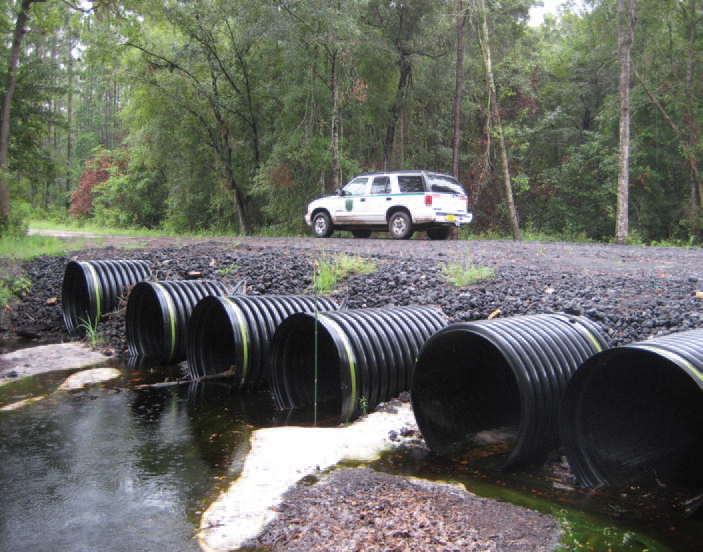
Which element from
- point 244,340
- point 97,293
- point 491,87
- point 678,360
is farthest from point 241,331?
point 491,87

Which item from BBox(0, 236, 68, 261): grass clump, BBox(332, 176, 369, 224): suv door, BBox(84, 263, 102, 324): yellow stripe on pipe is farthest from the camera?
BBox(332, 176, 369, 224): suv door

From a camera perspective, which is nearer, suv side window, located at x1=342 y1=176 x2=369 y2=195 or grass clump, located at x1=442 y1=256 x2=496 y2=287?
grass clump, located at x1=442 y1=256 x2=496 y2=287

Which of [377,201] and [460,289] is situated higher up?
[377,201]

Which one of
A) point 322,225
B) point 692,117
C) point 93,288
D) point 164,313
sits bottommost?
point 164,313

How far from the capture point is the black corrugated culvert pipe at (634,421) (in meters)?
3.98

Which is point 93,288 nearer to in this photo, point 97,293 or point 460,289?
point 97,293

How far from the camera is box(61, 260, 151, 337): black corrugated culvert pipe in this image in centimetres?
948

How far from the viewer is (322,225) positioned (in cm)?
1839

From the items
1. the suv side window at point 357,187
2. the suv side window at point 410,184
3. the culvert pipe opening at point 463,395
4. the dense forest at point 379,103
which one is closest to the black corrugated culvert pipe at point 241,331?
the culvert pipe opening at point 463,395

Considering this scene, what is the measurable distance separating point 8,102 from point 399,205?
11.2 metres

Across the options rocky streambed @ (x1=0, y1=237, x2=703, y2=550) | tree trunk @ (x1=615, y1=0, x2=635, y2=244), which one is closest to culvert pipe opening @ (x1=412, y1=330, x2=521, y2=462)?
rocky streambed @ (x1=0, y1=237, x2=703, y2=550)

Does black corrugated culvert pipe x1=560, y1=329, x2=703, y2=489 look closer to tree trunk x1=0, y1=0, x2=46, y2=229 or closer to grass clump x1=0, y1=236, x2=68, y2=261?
grass clump x1=0, y1=236, x2=68, y2=261

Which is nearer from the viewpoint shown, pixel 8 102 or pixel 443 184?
pixel 443 184

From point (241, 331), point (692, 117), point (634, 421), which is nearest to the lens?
point (634, 421)
